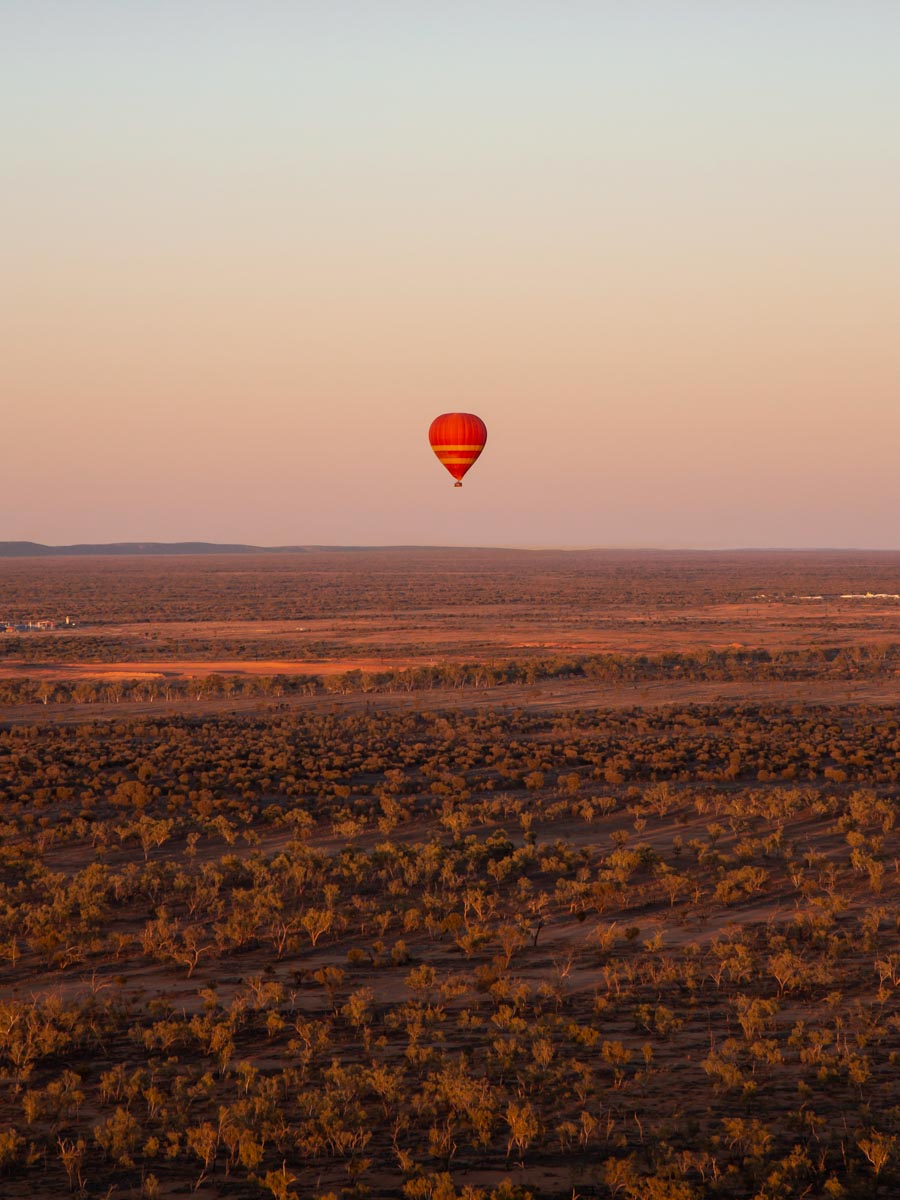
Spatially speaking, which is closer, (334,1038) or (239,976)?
(334,1038)

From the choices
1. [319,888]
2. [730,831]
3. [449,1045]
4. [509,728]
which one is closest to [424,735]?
[509,728]

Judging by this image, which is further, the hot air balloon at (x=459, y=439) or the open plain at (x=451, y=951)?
the hot air balloon at (x=459, y=439)

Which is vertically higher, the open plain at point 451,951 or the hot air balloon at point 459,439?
the hot air balloon at point 459,439

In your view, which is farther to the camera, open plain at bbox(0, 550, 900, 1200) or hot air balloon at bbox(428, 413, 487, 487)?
hot air balloon at bbox(428, 413, 487, 487)

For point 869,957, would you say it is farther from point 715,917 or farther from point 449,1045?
point 449,1045

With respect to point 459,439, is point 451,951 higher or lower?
lower

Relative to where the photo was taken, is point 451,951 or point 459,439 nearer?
point 451,951

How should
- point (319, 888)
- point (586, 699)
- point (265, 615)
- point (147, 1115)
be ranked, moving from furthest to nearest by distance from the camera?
point (265, 615), point (586, 699), point (319, 888), point (147, 1115)

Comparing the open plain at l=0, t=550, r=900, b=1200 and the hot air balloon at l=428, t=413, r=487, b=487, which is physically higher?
the hot air balloon at l=428, t=413, r=487, b=487
